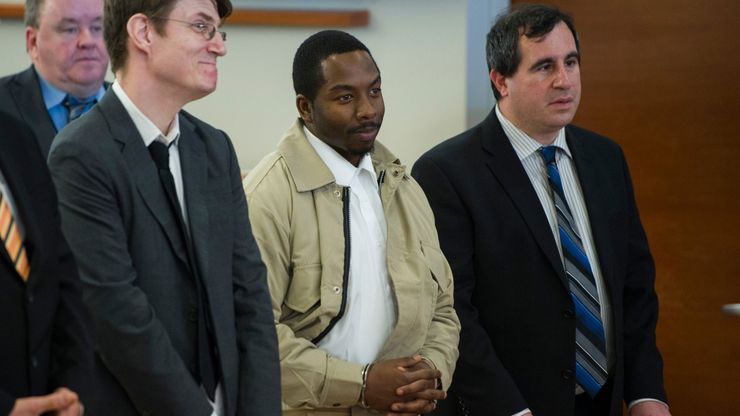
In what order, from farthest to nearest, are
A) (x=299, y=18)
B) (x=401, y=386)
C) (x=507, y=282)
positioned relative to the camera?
(x=299, y=18), (x=507, y=282), (x=401, y=386)

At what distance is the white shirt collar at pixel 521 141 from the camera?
9.79 feet

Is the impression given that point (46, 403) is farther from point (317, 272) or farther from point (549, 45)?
point (549, 45)

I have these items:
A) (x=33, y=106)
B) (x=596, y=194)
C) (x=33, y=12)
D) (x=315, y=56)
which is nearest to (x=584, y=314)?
(x=596, y=194)

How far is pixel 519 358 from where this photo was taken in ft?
9.52

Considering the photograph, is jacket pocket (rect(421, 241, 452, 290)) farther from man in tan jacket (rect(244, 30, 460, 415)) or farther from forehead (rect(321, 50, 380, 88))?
forehead (rect(321, 50, 380, 88))

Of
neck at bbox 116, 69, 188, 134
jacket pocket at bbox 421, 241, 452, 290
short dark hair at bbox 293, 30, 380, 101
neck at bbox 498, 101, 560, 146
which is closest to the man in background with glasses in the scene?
neck at bbox 116, 69, 188, 134

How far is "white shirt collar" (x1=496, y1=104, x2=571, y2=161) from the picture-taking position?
2.98 m

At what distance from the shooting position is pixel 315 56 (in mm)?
2588

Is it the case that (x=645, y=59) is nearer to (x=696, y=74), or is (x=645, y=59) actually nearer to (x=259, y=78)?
(x=696, y=74)

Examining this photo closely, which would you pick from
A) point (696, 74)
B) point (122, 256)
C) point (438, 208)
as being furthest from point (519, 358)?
point (696, 74)

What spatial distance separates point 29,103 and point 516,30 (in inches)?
50.8

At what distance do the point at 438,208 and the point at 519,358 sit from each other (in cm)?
44

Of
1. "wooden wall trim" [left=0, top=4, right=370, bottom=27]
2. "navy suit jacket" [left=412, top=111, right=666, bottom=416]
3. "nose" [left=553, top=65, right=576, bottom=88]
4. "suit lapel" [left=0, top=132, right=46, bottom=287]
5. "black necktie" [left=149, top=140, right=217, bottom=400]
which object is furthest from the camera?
"wooden wall trim" [left=0, top=4, right=370, bottom=27]

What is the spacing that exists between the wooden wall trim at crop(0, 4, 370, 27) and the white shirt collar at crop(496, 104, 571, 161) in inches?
38.0
